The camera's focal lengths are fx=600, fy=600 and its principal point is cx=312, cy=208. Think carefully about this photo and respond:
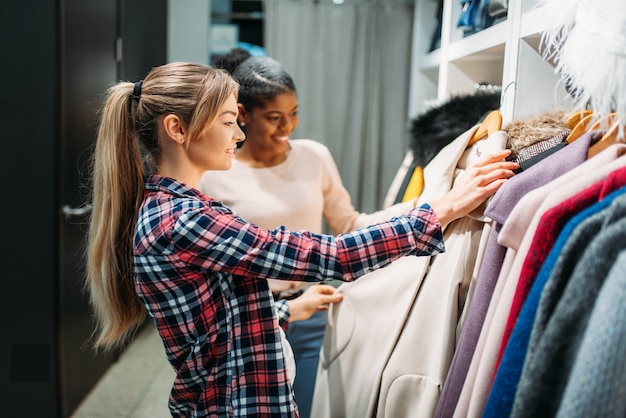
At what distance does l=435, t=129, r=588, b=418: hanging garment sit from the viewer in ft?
3.00

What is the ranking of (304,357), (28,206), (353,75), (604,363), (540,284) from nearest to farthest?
(604,363), (540,284), (304,357), (28,206), (353,75)

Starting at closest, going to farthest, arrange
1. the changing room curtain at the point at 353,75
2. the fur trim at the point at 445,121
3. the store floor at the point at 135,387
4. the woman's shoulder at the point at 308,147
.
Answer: the fur trim at the point at 445,121 → the woman's shoulder at the point at 308,147 → the store floor at the point at 135,387 → the changing room curtain at the point at 353,75

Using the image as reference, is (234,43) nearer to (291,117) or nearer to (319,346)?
(291,117)

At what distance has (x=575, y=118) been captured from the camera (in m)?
1.03

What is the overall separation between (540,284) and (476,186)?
1.07ft

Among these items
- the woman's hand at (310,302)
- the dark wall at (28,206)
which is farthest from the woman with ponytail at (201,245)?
the dark wall at (28,206)

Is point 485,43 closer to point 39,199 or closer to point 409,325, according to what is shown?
point 409,325

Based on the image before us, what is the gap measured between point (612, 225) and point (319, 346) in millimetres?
1116

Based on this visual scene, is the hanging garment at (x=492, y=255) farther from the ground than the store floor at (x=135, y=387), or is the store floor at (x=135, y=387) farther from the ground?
the hanging garment at (x=492, y=255)

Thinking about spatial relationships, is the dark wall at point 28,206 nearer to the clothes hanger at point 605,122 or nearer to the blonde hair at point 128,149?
the blonde hair at point 128,149

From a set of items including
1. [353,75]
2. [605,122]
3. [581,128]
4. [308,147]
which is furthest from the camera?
[353,75]

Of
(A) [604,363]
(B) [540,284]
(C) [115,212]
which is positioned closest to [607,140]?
(B) [540,284]

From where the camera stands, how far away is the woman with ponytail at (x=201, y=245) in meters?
1.02

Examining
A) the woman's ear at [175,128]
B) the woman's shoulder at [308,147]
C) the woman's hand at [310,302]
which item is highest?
the woman's ear at [175,128]
